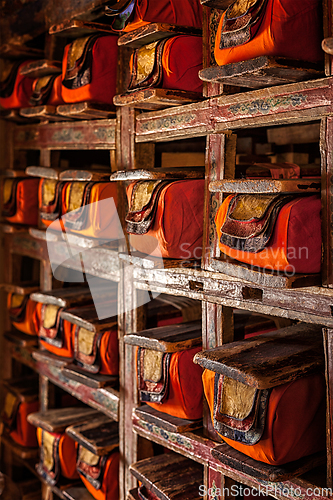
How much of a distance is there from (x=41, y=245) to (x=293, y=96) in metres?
2.39

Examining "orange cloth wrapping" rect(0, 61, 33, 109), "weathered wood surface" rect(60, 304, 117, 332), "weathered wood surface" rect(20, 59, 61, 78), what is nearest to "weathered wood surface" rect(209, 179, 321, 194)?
"weathered wood surface" rect(60, 304, 117, 332)

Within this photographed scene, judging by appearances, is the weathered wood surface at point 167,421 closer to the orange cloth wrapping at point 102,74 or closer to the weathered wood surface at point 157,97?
the weathered wood surface at point 157,97

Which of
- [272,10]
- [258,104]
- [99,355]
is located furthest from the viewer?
[99,355]

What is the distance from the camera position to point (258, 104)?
84.0 inches

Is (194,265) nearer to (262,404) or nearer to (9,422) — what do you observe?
(262,404)

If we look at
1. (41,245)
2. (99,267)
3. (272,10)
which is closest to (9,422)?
(41,245)

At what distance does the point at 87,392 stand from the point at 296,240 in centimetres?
204

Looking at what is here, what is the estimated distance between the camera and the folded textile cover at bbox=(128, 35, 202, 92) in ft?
8.02

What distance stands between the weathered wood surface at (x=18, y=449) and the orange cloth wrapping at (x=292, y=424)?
240cm

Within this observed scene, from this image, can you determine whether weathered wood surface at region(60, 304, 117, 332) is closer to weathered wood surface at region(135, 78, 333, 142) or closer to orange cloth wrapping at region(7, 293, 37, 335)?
orange cloth wrapping at region(7, 293, 37, 335)

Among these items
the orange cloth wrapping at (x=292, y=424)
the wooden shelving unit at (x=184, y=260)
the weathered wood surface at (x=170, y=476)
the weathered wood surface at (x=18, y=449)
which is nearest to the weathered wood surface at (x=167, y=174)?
the wooden shelving unit at (x=184, y=260)

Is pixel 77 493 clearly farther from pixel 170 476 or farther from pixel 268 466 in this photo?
pixel 268 466

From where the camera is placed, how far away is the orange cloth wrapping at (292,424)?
1.94 m

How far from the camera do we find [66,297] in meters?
3.48
